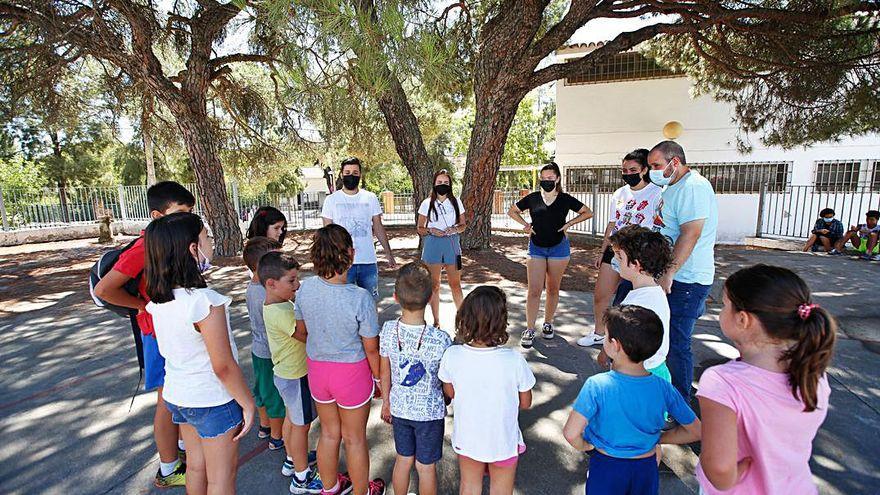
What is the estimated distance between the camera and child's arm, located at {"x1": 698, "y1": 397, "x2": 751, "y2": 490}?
131 centimetres

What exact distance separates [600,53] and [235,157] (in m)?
11.2

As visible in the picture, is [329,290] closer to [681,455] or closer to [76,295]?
[681,455]

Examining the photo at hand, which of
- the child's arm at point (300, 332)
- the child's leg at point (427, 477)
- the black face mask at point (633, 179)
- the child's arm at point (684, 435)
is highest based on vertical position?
the black face mask at point (633, 179)

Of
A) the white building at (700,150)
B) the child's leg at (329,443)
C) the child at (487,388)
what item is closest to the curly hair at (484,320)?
the child at (487,388)

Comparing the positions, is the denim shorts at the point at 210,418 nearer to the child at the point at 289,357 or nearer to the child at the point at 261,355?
the child at the point at 289,357

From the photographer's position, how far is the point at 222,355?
174cm

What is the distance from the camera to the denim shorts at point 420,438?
204cm

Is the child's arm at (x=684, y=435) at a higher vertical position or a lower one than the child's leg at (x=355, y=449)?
higher

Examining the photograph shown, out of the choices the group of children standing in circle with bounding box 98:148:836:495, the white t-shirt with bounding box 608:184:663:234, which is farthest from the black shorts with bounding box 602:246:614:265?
the group of children standing in circle with bounding box 98:148:836:495

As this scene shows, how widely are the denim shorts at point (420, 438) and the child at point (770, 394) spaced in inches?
44.0

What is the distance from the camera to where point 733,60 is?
8.42 m

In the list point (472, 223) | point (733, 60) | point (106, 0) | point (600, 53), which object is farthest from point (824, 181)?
point (106, 0)

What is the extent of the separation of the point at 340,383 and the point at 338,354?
0.14 meters

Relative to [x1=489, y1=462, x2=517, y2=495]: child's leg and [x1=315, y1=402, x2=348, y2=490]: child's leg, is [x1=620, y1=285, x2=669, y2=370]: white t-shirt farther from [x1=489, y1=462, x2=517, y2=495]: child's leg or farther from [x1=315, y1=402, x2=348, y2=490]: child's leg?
[x1=315, y1=402, x2=348, y2=490]: child's leg
